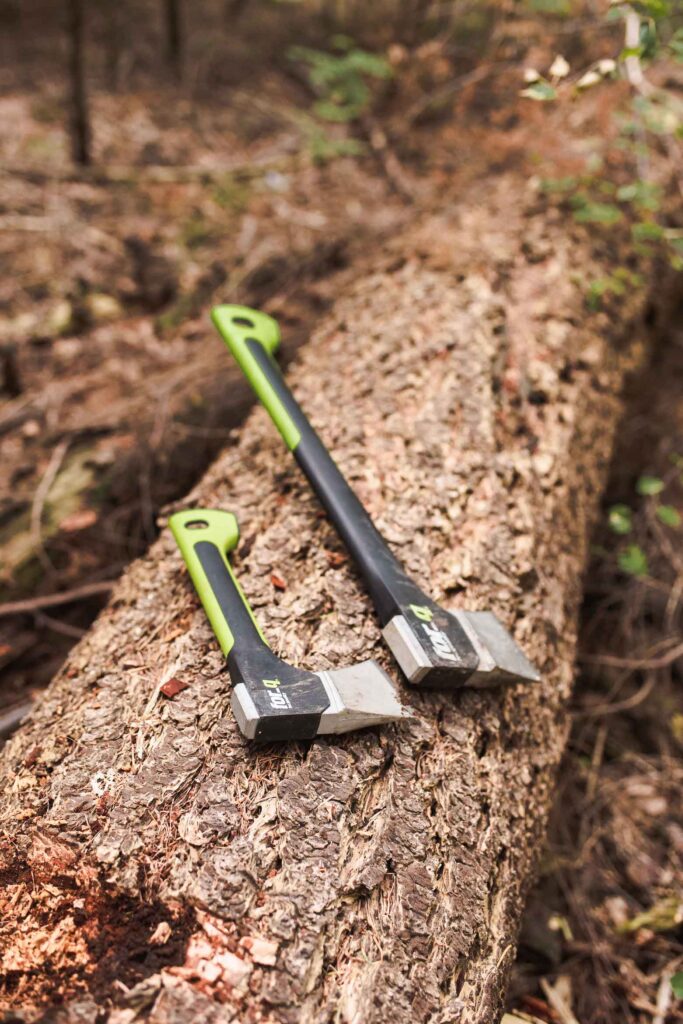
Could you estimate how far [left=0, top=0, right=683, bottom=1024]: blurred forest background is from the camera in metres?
2.35

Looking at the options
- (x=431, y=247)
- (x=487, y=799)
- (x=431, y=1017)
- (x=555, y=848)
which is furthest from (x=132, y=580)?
Result: (x=431, y=247)

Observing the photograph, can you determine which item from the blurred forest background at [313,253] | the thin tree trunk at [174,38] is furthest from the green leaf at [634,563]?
the thin tree trunk at [174,38]

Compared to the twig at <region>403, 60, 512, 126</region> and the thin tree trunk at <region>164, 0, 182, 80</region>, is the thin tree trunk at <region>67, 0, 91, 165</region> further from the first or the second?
the twig at <region>403, 60, 512, 126</region>

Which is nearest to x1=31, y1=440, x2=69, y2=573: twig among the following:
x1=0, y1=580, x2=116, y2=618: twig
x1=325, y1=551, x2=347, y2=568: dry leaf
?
x1=0, y1=580, x2=116, y2=618: twig

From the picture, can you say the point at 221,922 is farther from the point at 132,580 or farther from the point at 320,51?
the point at 320,51

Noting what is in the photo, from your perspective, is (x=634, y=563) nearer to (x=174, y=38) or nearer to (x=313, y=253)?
(x=313, y=253)

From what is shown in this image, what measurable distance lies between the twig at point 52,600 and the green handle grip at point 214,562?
68 cm

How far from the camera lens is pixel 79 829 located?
1.37 metres

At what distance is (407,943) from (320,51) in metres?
5.99

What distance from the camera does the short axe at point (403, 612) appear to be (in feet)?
5.27

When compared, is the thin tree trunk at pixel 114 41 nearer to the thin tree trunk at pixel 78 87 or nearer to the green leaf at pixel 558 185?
the thin tree trunk at pixel 78 87

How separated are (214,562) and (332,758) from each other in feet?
1.91

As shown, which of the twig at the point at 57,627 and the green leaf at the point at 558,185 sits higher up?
the green leaf at the point at 558,185

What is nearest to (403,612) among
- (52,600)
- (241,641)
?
(241,641)
